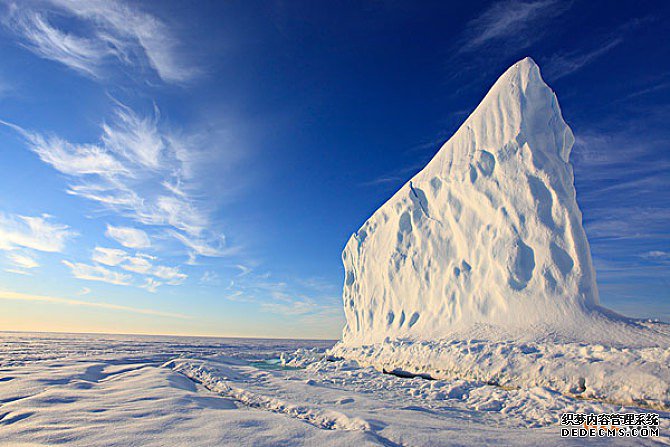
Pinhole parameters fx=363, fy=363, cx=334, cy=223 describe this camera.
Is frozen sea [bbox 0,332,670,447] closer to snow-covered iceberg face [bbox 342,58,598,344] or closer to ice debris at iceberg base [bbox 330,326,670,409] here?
ice debris at iceberg base [bbox 330,326,670,409]

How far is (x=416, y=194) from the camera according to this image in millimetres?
20891

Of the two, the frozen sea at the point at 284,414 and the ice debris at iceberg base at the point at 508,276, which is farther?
the ice debris at iceberg base at the point at 508,276

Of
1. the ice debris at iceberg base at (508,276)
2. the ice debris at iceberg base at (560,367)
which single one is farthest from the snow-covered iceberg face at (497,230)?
the ice debris at iceberg base at (560,367)

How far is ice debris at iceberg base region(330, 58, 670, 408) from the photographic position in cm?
934

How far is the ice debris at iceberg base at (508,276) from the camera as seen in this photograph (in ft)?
30.7

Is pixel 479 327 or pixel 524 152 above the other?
pixel 524 152

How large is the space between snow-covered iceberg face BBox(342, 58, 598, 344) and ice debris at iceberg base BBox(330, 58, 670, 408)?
0.05 m

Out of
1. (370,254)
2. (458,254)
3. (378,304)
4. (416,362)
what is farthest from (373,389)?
(370,254)

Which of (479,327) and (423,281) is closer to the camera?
(479,327)

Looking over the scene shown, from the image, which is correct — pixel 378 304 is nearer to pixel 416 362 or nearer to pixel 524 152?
pixel 416 362

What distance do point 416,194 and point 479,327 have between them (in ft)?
29.6

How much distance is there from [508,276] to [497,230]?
204cm

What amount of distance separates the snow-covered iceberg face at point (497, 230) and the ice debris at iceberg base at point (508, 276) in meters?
0.05

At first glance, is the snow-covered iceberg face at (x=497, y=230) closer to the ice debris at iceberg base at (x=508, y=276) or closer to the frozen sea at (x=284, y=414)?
the ice debris at iceberg base at (x=508, y=276)
